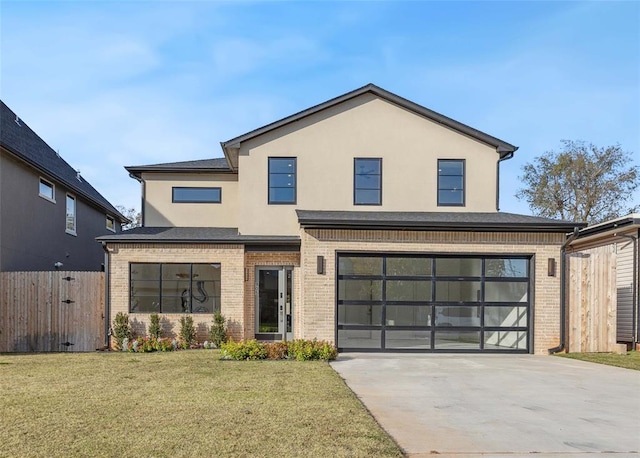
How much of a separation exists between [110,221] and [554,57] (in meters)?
20.2

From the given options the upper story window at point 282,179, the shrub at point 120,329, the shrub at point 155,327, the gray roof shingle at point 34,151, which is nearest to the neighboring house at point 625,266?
the upper story window at point 282,179

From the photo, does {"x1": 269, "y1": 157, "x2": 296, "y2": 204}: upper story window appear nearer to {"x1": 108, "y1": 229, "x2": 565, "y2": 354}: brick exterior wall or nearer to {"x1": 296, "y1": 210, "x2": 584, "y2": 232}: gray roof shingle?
{"x1": 296, "y1": 210, "x2": 584, "y2": 232}: gray roof shingle

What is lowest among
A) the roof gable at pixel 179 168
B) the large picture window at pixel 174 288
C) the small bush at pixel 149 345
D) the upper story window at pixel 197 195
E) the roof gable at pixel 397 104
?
the small bush at pixel 149 345

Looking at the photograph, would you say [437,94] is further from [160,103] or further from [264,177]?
[160,103]

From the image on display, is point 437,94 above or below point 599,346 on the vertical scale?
above

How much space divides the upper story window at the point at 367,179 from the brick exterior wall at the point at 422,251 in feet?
8.58

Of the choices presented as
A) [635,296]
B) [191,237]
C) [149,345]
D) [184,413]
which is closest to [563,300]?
[635,296]

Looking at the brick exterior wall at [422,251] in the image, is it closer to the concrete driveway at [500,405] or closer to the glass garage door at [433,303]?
the glass garage door at [433,303]

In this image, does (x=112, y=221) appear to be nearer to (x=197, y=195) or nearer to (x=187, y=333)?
(x=197, y=195)

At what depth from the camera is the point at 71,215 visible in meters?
19.1

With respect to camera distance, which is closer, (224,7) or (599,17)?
(224,7)

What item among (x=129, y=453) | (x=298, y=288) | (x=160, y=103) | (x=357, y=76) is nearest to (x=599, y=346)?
(x=298, y=288)

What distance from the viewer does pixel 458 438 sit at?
5477 millimetres

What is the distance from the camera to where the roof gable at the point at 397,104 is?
15.5 meters
